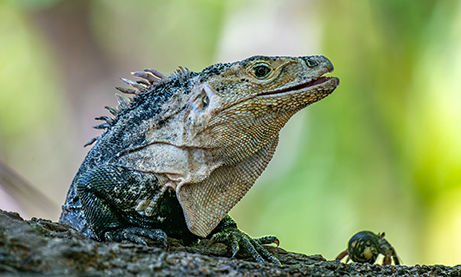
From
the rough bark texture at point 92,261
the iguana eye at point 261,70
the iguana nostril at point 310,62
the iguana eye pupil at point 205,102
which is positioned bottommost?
the rough bark texture at point 92,261

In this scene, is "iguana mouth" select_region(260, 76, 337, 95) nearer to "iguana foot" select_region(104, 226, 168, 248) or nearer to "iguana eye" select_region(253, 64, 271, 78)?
"iguana eye" select_region(253, 64, 271, 78)

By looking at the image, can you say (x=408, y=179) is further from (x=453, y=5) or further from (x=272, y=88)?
(x=272, y=88)

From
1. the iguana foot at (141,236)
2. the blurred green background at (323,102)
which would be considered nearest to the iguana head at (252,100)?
the iguana foot at (141,236)

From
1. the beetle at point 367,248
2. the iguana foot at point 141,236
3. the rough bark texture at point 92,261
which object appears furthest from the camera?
the beetle at point 367,248

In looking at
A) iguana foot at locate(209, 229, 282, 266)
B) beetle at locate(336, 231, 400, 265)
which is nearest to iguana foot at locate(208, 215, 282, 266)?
iguana foot at locate(209, 229, 282, 266)

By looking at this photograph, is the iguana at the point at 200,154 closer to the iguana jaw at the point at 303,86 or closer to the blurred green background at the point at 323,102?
the iguana jaw at the point at 303,86

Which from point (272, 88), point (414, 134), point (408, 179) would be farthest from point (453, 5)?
point (272, 88)

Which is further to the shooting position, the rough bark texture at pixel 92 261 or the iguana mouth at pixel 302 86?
the iguana mouth at pixel 302 86
